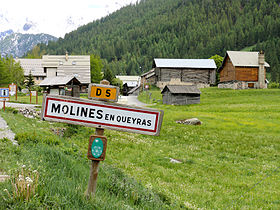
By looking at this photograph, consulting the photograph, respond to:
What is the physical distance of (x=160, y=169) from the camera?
11.0 m

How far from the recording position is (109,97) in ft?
14.5

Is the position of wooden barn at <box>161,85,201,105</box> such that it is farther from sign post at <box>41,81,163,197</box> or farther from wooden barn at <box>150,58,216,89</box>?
sign post at <box>41,81,163,197</box>

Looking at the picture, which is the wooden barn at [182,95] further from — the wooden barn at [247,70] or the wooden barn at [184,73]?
the wooden barn at [184,73]

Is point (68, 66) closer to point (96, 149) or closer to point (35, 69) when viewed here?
point (35, 69)

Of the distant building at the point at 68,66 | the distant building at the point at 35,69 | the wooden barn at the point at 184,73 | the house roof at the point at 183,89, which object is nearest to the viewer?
the house roof at the point at 183,89

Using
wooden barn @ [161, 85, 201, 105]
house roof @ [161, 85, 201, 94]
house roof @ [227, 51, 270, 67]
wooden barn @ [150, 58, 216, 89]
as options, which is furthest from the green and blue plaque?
wooden barn @ [150, 58, 216, 89]

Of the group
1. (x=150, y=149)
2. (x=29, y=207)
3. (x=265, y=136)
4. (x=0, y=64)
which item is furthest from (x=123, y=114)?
(x=0, y=64)

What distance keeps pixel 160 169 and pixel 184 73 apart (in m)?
80.7

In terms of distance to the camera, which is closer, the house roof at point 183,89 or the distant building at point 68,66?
the house roof at point 183,89

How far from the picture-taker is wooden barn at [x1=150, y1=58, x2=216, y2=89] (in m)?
88.9

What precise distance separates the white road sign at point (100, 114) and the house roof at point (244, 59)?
241 feet

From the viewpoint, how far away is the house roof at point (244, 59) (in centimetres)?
7206

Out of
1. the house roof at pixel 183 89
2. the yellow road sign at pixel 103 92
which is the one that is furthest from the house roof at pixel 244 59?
the yellow road sign at pixel 103 92

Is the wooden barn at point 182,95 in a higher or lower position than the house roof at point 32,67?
lower
